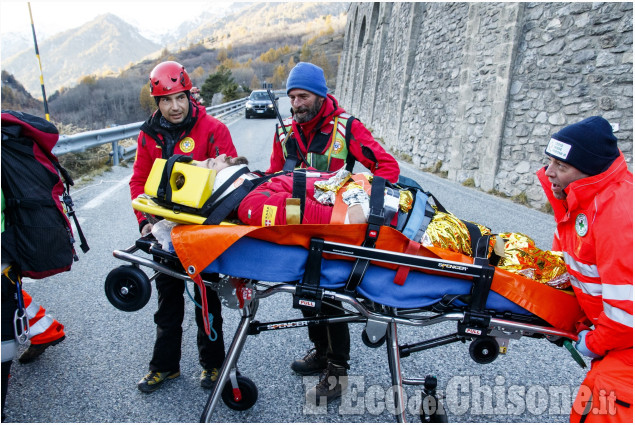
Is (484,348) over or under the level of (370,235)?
under

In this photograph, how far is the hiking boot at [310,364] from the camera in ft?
10.1

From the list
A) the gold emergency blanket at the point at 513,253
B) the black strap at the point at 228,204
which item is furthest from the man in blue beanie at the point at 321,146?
the gold emergency blanket at the point at 513,253

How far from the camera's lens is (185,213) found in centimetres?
218

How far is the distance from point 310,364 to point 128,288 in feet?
4.89

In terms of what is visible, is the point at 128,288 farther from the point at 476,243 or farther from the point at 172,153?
the point at 476,243

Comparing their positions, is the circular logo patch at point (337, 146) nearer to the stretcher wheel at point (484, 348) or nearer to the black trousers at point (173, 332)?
the black trousers at point (173, 332)

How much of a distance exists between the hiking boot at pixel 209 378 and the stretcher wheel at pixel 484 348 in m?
1.70

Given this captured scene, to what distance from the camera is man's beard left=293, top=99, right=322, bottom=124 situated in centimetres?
318

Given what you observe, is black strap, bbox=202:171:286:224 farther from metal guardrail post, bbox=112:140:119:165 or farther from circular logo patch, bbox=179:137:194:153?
metal guardrail post, bbox=112:140:119:165

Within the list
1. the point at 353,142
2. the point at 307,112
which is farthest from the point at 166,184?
the point at 353,142

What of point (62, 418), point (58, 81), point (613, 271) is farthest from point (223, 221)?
point (58, 81)

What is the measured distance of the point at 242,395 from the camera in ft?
8.49

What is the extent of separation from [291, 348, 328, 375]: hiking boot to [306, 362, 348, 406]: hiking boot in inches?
6.5

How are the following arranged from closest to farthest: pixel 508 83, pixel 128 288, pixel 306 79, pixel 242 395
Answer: pixel 128 288 → pixel 242 395 → pixel 306 79 → pixel 508 83
